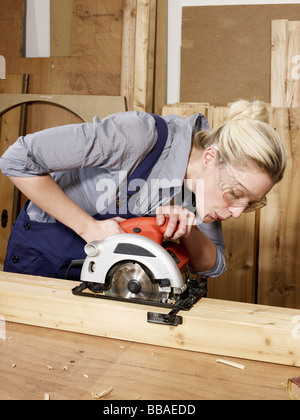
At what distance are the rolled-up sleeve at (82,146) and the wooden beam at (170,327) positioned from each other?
1.31ft

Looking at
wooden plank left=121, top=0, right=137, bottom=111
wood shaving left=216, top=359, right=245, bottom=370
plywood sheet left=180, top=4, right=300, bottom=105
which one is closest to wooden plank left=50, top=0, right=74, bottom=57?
wooden plank left=121, top=0, right=137, bottom=111

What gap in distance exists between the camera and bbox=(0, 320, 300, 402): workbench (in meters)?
0.96

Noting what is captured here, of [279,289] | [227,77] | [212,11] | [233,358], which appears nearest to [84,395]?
Answer: [233,358]

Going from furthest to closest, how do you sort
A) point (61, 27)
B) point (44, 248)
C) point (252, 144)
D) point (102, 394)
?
point (61, 27)
point (44, 248)
point (252, 144)
point (102, 394)

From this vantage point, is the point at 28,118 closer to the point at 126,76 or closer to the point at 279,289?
the point at 126,76

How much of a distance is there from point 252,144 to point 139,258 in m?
0.51

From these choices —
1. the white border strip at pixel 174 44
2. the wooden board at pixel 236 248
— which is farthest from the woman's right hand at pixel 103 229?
the white border strip at pixel 174 44

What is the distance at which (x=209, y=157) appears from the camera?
152 cm

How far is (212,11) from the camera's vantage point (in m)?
3.03

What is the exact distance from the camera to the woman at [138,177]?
141 cm

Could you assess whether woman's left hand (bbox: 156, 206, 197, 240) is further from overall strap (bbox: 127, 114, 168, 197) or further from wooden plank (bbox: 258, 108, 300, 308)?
wooden plank (bbox: 258, 108, 300, 308)

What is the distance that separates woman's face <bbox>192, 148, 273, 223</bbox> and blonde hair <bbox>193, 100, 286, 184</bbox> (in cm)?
3

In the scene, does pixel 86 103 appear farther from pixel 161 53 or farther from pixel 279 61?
pixel 279 61

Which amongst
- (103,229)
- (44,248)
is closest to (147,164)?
(103,229)
